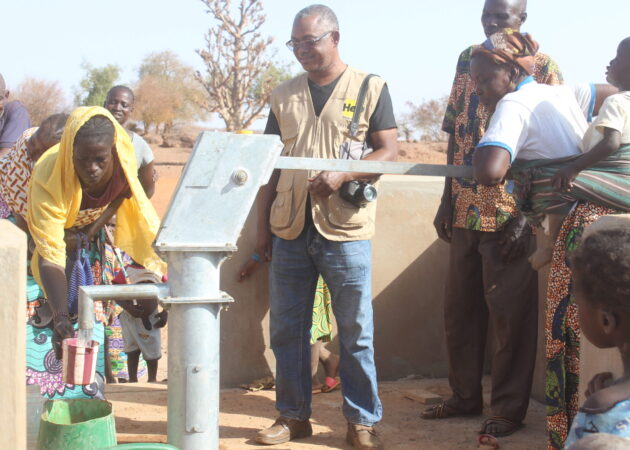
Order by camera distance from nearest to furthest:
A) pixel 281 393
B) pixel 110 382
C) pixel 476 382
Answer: pixel 281 393, pixel 476 382, pixel 110 382

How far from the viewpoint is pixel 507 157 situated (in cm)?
290

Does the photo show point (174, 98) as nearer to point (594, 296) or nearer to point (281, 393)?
point (281, 393)

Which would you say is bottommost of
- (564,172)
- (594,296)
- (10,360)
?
(10,360)

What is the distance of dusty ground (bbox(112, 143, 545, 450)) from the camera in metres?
4.02

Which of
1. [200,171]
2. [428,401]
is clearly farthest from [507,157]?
[428,401]

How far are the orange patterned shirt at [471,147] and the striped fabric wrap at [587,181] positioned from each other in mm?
747

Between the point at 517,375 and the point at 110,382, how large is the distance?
94.2 inches

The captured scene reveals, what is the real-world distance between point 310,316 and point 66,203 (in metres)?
1.22

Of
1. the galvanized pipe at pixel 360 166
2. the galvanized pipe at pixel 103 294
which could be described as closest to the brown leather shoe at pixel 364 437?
the galvanized pipe at pixel 360 166

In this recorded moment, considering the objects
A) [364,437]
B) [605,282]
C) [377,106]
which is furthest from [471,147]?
[605,282]

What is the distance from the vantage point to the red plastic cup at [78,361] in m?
2.06

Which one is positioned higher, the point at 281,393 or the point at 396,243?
the point at 396,243

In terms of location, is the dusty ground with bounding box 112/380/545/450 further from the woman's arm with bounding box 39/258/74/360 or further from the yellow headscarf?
the yellow headscarf

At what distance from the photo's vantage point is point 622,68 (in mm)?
3322
